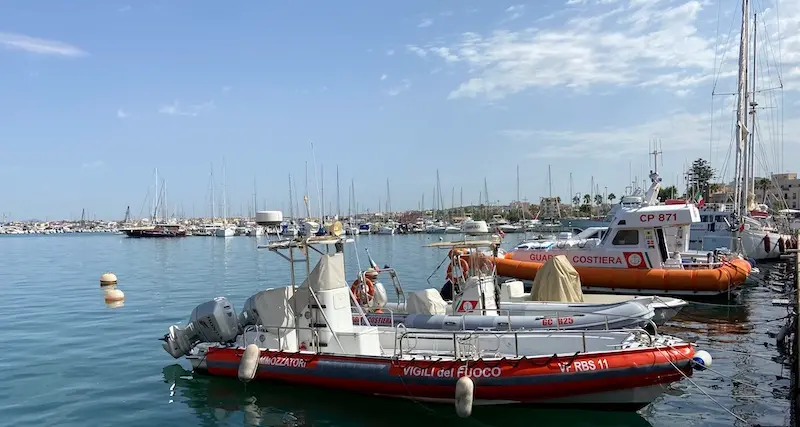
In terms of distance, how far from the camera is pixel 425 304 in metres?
15.5

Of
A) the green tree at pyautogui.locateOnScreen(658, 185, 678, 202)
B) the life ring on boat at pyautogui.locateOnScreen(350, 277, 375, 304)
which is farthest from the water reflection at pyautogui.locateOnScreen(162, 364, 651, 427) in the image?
the green tree at pyautogui.locateOnScreen(658, 185, 678, 202)

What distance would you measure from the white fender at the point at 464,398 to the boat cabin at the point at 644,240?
47.4ft

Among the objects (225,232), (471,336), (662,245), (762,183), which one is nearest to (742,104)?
(662,245)

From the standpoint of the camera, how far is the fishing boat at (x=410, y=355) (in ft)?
33.5

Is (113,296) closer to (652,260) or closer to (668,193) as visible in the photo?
(652,260)

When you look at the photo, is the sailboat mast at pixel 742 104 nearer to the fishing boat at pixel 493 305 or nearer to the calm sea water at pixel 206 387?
the calm sea water at pixel 206 387

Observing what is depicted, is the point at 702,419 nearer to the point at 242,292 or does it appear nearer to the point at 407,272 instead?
the point at 242,292

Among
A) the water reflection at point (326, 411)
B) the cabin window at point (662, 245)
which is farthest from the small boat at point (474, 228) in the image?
the cabin window at point (662, 245)

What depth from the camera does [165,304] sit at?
27172 millimetres

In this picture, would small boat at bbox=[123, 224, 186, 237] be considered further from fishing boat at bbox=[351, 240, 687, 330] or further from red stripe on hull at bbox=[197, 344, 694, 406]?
red stripe on hull at bbox=[197, 344, 694, 406]

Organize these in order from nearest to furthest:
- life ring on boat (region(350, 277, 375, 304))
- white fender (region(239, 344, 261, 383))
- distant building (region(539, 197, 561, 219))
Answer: white fender (region(239, 344, 261, 383)) → life ring on boat (region(350, 277, 375, 304)) → distant building (region(539, 197, 561, 219))

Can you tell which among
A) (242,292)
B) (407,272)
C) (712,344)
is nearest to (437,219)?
(407,272)

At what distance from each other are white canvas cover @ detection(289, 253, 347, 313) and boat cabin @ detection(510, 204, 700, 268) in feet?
45.6

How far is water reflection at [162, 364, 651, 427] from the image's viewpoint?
35.3ft
